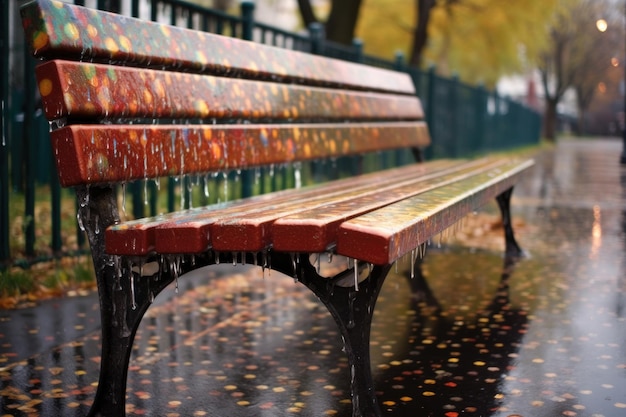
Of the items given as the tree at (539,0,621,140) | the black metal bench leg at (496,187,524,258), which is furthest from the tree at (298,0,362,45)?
the tree at (539,0,621,140)

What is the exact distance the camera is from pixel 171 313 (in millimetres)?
4492

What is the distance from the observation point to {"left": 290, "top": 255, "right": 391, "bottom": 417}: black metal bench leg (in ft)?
8.53

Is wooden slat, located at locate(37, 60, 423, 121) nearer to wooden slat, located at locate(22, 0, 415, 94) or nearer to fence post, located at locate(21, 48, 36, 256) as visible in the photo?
wooden slat, located at locate(22, 0, 415, 94)

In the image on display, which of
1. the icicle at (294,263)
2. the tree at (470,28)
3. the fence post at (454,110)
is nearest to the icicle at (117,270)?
the icicle at (294,263)

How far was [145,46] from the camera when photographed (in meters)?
3.26

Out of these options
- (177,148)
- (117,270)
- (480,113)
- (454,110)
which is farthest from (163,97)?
(480,113)

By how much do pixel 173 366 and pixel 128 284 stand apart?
2.85ft

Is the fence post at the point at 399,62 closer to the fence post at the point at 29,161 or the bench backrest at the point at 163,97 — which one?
the bench backrest at the point at 163,97

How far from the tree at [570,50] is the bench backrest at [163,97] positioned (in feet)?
146

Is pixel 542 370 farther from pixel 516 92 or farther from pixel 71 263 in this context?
pixel 516 92

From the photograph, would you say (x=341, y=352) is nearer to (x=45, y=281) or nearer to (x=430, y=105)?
(x=45, y=281)

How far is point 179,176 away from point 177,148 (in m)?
0.11

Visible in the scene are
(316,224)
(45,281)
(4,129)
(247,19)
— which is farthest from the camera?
(247,19)

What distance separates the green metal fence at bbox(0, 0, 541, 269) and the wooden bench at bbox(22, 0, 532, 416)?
0.36 metres
